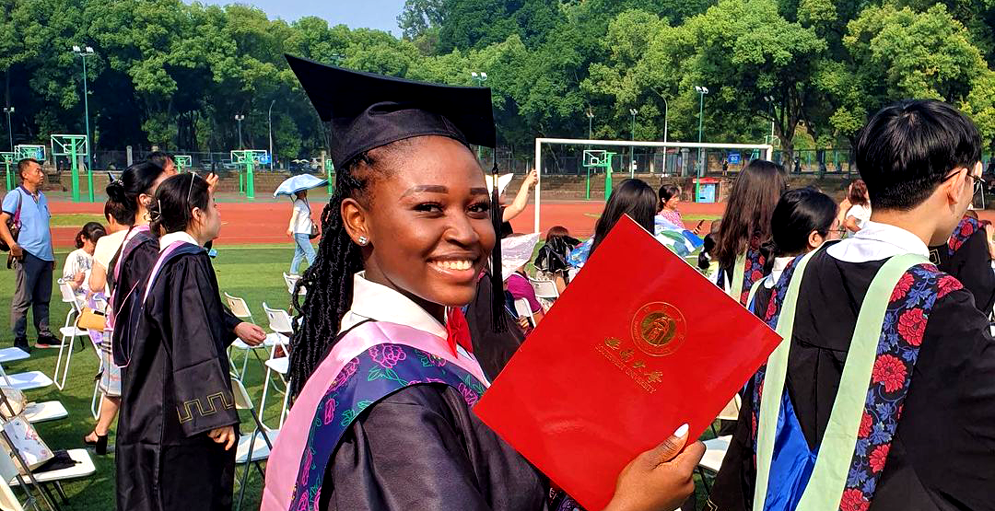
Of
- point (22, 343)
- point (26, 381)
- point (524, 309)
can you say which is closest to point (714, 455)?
point (524, 309)

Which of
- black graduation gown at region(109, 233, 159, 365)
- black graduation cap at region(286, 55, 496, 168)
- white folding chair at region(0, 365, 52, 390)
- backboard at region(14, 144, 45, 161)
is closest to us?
black graduation cap at region(286, 55, 496, 168)

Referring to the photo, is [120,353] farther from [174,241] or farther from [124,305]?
[174,241]

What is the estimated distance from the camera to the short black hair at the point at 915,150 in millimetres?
1941

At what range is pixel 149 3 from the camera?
5044 cm

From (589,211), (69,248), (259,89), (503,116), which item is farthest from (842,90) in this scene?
(259,89)

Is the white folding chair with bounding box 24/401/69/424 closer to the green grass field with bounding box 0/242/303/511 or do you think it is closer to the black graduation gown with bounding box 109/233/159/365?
the green grass field with bounding box 0/242/303/511

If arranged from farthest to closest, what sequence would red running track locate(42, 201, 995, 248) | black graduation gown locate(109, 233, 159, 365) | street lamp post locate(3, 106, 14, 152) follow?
street lamp post locate(3, 106, 14, 152) → red running track locate(42, 201, 995, 248) → black graduation gown locate(109, 233, 159, 365)

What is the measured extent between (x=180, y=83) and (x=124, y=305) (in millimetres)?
52878

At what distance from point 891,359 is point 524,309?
342cm

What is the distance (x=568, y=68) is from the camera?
53.7m

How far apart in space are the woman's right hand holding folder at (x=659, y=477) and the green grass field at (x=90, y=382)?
339 centimetres

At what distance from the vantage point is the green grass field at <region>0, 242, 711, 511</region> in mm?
4648

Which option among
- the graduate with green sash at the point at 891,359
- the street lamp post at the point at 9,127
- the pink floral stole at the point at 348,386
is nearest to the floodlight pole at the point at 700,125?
the graduate with green sash at the point at 891,359

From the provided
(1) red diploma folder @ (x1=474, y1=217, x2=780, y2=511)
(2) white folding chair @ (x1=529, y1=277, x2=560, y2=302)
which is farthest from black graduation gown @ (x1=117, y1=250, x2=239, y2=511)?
(2) white folding chair @ (x1=529, y1=277, x2=560, y2=302)
